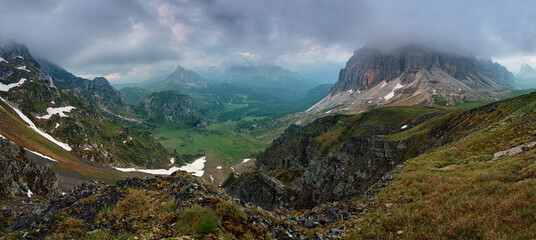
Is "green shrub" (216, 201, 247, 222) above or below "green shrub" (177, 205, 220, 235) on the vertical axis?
below

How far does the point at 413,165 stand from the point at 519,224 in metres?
18.9

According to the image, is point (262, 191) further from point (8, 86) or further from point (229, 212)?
point (8, 86)

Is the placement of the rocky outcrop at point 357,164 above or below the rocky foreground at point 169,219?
below

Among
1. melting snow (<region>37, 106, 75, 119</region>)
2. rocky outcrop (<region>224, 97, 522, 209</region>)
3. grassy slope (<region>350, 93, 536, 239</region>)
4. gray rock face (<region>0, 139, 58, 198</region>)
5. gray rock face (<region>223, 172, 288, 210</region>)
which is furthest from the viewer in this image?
melting snow (<region>37, 106, 75, 119</region>)

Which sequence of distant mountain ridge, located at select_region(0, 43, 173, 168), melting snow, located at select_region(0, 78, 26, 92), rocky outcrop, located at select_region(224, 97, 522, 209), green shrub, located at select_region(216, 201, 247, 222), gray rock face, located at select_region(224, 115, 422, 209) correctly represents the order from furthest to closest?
melting snow, located at select_region(0, 78, 26, 92) < distant mountain ridge, located at select_region(0, 43, 173, 168) < gray rock face, located at select_region(224, 115, 422, 209) < rocky outcrop, located at select_region(224, 97, 522, 209) < green shrub, located at select_region(216, 201, 247, 222)

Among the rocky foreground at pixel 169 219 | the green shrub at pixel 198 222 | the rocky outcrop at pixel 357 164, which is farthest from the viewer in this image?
the rocky outcrop at pixel 357 164

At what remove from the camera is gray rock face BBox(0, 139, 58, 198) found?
42.0 m

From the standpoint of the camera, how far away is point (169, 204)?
1358 cm

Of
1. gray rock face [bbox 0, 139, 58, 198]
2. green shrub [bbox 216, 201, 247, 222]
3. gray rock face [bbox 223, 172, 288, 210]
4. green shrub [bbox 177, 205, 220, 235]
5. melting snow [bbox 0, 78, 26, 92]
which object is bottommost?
gray rock face [bbox 223, 172, 288, 210]

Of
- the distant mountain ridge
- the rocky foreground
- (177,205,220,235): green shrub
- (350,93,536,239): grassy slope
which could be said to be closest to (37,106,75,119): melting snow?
the distant mountain ridge

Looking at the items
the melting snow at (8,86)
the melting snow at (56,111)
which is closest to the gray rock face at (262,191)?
the melting snow at (56,111)

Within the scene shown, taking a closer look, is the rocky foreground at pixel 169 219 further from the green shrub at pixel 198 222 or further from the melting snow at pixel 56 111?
the melting snow at pixel 56 111

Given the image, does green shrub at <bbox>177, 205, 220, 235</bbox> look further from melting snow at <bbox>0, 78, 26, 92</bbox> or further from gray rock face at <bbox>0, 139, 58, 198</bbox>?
melting snow at <bbox>0, 78, 26, 92</bbox>

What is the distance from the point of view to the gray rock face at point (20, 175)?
41950 mm
